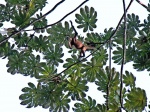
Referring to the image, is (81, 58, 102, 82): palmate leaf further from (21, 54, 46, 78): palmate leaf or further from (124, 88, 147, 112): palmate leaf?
(124, 88, 147, 112): palmate leaf

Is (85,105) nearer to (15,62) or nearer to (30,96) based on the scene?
(30,96)

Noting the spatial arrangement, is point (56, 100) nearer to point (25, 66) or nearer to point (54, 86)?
point (54, 86)

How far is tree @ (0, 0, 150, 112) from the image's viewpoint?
295cm

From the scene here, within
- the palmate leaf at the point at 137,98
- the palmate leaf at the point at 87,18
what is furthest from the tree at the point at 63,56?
the palmate leaf at the point at 137,98

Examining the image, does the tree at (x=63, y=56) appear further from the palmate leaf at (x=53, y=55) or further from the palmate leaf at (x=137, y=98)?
the palmate leaf at (x=137, y=98)

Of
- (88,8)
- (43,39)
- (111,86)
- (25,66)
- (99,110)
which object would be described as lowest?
(99,110)

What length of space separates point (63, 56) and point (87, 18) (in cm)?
49

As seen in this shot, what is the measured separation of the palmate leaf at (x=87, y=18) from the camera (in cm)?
327

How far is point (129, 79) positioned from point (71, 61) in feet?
2.28

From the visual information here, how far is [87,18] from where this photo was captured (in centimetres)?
332

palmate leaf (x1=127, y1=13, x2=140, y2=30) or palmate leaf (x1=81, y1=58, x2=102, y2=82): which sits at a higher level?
palmate leaf (x1=127, y1=13, x2=140, y2=30)

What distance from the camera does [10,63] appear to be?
10.8ft

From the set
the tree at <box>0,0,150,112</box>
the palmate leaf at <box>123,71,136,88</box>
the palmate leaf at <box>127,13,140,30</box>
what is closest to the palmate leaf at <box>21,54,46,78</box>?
the tree at <box>0,0,150,112</box>

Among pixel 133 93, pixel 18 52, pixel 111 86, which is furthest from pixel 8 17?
pixel 133 93
